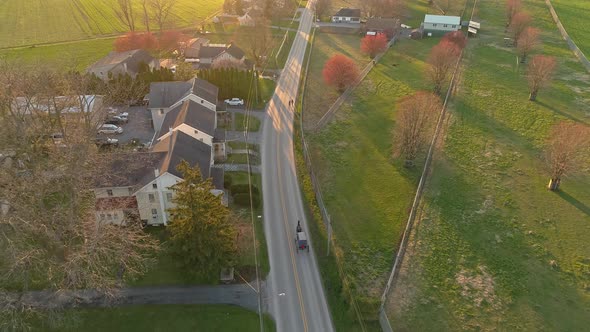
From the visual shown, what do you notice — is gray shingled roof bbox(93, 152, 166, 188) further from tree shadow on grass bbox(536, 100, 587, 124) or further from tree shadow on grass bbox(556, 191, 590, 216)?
tree shadow on grass bbox(536, 100, 587, 124)

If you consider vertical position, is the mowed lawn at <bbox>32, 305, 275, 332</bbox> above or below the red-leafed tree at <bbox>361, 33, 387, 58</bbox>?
below

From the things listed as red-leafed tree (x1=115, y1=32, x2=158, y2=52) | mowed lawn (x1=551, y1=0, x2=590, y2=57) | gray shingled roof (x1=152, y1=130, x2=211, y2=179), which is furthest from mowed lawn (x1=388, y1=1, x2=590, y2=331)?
red-leafed tree (x1=115, y1=32, x2=158, y2=52)

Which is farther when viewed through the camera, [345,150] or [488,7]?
[488,7]

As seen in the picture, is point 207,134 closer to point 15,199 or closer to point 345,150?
point 345,150

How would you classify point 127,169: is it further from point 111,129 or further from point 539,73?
point 539,73

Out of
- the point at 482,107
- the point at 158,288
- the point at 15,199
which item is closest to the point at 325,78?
the point at 482,107

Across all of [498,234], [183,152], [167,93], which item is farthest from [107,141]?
[498,234]
